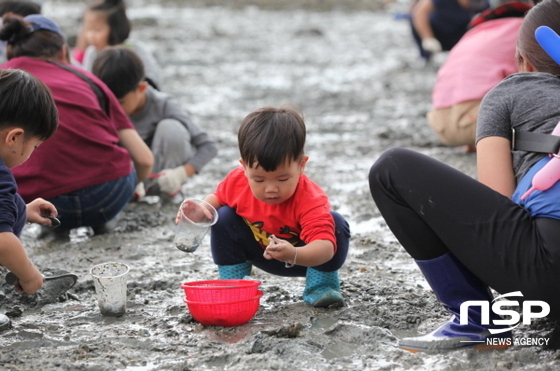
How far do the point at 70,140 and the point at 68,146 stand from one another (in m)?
0.03

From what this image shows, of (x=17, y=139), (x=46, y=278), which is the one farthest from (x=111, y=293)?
(x=17, y=139)

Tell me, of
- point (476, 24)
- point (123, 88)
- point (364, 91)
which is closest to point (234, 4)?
point (364, 91)

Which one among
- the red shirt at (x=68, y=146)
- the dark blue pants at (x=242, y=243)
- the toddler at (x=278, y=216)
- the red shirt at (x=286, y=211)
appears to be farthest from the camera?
the red shirt at (x=68, y=146)

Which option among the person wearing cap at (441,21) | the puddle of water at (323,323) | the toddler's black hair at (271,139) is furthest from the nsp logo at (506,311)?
the person wearing cap at (441,21)

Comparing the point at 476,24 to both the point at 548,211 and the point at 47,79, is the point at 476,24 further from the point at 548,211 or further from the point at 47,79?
the point at 548,211

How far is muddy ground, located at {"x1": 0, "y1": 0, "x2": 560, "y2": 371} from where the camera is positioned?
2.51 metres

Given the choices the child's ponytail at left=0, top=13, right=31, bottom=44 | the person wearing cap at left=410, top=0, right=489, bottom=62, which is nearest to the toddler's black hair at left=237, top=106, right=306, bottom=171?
the child's ponytail at left=0, top=13, right=31, bottom=44

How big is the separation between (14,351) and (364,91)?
640cm

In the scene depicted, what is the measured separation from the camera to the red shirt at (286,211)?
286 cm

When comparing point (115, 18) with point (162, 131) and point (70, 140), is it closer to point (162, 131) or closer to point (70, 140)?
point (162, 131)

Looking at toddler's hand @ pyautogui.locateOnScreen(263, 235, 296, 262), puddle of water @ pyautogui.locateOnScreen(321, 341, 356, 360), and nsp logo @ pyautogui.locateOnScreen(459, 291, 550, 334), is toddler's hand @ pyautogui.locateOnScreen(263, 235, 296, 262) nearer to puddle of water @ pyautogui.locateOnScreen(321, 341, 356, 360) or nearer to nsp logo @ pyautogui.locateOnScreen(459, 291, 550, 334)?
puddle of water @ pyautogui.locateOnScreen(321, 341, 356, 360)

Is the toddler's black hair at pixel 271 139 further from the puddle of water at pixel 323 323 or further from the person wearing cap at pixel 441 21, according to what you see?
the person wearing cap at pixel 441 21

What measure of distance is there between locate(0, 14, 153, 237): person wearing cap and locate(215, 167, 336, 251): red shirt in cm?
106

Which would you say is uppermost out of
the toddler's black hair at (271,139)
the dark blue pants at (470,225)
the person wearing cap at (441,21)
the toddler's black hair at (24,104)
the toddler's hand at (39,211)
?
the toddler's black hair at (24,104)
